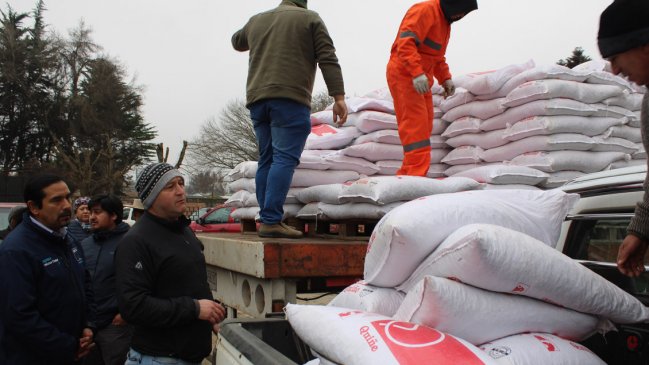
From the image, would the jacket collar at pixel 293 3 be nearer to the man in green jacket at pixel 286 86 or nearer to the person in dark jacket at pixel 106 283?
the man in green jacket at pixel 286 86

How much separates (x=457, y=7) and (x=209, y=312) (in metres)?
3.00

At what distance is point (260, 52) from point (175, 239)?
170 cm

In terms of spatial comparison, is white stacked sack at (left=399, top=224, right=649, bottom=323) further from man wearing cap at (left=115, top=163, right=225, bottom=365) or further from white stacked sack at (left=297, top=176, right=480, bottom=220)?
white stacked sack at (left=297, top=176, right=480, bottom=220)

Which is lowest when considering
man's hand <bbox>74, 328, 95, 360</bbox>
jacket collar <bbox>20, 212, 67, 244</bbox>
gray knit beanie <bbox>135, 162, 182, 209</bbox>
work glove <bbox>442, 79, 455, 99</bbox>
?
man's hand <bbox>74, 328, 95, 360</bbox>

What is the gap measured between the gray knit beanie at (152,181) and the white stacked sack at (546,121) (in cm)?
282

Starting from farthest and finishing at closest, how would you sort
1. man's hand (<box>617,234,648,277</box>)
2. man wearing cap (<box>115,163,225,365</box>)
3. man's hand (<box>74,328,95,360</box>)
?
man's hand (<box>74,328,95,360</box>) → man wearing cap (<box>115,163,225,365</box>) → man's hand (<box>617,234,648,277</box>)

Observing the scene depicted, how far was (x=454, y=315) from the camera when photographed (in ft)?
5.81

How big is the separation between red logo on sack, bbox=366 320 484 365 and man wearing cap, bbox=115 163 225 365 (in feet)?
3.72

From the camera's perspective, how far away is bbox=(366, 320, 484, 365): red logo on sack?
1531mm

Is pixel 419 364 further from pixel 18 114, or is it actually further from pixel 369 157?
pixel 18 114

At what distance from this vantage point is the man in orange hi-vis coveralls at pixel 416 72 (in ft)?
13.8

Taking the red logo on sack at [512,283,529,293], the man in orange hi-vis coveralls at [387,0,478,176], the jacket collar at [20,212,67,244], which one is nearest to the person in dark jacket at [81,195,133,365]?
the jacket collar at [20,212,67,244]

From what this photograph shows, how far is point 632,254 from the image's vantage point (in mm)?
1905

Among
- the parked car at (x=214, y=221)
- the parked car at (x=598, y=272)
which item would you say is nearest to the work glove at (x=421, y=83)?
the parked car at (x=598, y=272)
